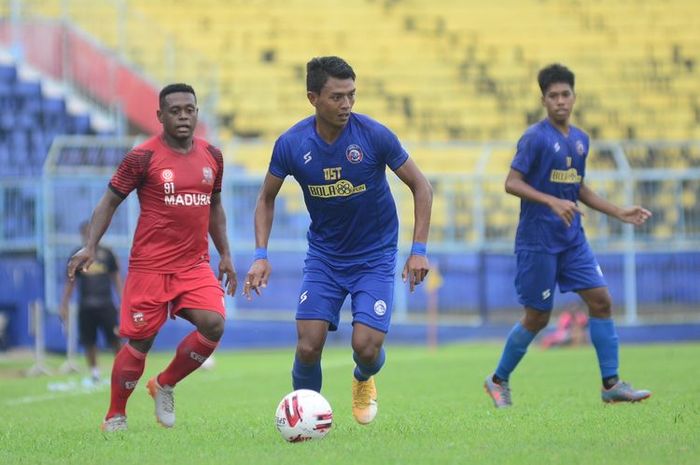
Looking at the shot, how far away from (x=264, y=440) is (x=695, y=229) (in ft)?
50.7

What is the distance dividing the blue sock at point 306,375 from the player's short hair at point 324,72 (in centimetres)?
173

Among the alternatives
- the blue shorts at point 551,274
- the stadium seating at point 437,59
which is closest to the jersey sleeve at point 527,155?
A: the blue shorts at point 551,274

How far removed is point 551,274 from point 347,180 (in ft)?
8.10

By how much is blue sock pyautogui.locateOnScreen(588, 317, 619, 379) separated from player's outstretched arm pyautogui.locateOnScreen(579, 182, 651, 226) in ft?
2.64

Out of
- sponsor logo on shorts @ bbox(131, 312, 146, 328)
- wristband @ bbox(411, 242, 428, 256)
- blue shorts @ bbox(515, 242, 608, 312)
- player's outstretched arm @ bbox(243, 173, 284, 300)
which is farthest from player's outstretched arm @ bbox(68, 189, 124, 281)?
blue shorts @ bbox(515, 242, 608, 312)

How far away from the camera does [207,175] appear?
32.1 ft

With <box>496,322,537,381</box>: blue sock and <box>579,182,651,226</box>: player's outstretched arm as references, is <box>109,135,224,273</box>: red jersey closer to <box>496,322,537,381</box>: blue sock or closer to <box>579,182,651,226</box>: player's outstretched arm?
<box>496,322,537,381</box>: blue sock

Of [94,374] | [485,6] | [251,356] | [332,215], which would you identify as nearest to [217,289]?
[332,215]

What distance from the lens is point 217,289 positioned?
9.79m

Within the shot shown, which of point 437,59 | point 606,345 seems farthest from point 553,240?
point 437,59

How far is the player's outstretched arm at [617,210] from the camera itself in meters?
10.5

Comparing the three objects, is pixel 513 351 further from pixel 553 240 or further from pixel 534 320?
pixel 553 240

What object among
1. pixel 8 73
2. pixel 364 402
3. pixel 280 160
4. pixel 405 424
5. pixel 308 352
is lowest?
pixel 405 424

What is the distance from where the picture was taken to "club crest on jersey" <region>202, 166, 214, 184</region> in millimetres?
9758
